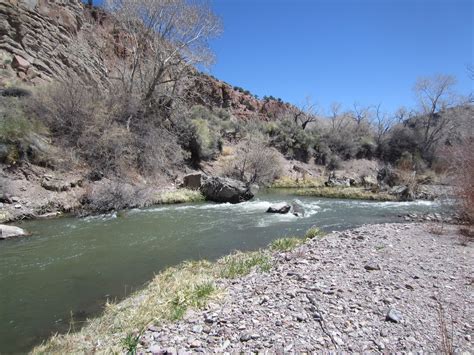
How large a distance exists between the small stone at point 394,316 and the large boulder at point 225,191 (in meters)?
14.1

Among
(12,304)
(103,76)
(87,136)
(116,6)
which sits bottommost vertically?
(12,304)

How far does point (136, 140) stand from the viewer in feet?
62.1

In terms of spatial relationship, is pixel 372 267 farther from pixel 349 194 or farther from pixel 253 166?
pixel 253 166

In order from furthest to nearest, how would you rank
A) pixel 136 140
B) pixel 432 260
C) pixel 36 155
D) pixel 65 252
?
pixel 136 140 → pixel 36 155 → pixel 65 252 → pixel 432 260

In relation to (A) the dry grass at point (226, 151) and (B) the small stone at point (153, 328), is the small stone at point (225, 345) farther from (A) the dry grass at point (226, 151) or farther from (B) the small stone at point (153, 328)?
(A) the dry grass at point (226, 151)

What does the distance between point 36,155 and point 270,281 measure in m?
12.9

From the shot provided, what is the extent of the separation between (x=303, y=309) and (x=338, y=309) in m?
0.45

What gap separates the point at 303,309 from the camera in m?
3.71

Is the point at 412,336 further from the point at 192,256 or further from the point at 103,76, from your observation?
the point at 103,76

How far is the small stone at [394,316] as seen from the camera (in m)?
3.39

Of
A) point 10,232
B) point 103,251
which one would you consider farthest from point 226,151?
point 103,251

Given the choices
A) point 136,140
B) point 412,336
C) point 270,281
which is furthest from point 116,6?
point 412,336

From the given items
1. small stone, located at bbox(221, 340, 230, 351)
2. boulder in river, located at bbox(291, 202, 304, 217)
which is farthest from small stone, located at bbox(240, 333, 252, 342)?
boulder in river, located at bbox(291, 202, 304, 217)

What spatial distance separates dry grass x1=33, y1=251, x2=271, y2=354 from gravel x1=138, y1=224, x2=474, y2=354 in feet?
0.68
